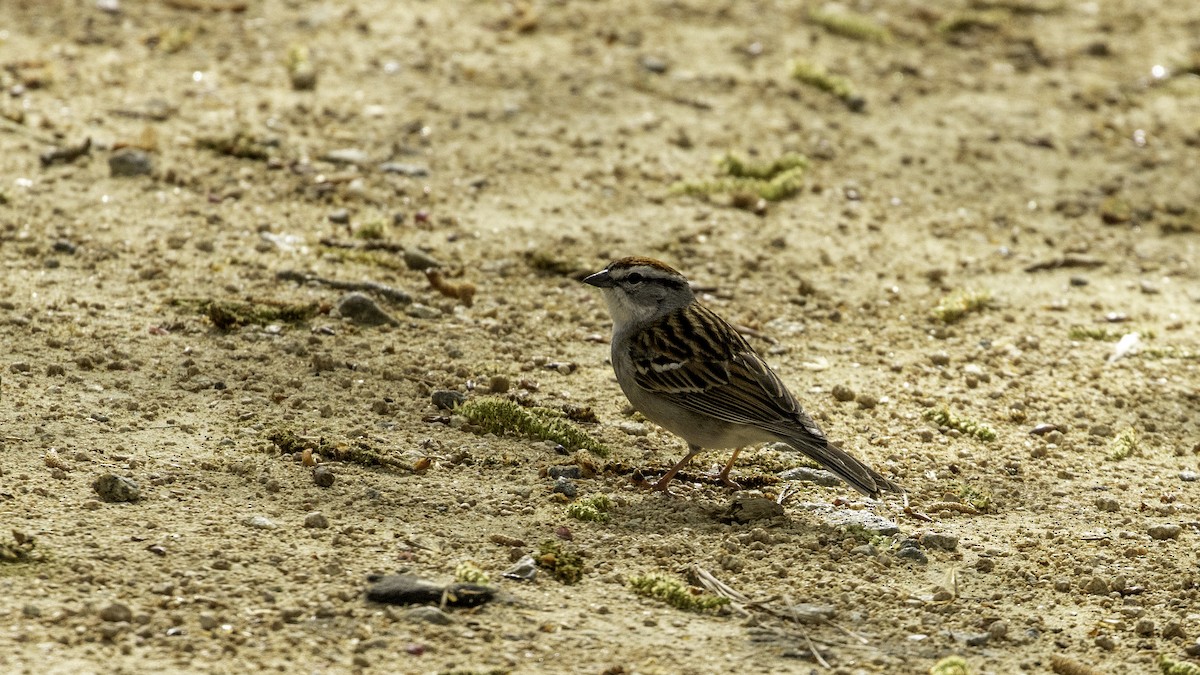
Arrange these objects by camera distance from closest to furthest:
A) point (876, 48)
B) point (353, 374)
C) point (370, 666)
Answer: point (370, 666) → point (353, 374) → point (876, 48)

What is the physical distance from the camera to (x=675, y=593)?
17.8 feet

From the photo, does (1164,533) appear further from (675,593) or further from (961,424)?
(675,593)

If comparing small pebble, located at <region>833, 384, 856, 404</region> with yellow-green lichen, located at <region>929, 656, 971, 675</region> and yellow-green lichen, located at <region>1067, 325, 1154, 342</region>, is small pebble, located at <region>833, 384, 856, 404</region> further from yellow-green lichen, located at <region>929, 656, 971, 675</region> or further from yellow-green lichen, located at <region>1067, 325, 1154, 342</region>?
yellow-green lichen, located at <region>929, 656, 971, 675</region>

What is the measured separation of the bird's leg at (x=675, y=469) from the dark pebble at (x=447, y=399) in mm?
1061

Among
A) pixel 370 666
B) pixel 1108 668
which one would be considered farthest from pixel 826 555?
pixel 370 666

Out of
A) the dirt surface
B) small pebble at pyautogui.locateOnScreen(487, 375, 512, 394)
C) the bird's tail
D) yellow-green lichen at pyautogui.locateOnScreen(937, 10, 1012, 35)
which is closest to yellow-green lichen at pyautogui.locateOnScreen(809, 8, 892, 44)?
the dirt surface

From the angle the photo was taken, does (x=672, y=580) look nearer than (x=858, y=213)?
Yes

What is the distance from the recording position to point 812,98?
445 inches

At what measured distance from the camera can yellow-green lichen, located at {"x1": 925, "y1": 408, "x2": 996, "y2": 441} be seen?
284 inches

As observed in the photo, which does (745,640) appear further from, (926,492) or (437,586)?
(926,492)

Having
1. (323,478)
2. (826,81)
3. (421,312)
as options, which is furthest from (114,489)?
(826,81)

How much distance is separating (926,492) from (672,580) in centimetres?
163

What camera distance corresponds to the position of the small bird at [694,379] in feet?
20.7

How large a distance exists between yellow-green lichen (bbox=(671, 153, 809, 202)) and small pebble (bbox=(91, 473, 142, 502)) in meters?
5.08
